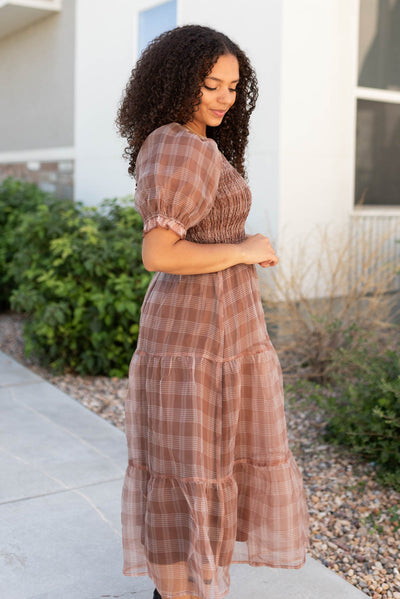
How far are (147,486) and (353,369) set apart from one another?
108 inches

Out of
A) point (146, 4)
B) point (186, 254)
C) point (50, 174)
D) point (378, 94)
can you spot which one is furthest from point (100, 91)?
point (186, 254)

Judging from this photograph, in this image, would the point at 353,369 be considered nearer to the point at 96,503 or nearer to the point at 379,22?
the point at 96,503

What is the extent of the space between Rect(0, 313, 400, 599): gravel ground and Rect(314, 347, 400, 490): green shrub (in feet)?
0.31

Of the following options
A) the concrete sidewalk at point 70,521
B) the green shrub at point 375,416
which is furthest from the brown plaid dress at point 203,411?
the green shrub at point 375,416

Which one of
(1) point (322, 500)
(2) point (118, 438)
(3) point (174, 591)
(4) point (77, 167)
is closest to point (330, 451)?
(1) point (322, 500)

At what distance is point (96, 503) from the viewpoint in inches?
130

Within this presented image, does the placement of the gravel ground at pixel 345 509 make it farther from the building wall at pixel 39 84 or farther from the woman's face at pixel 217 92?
the building wall at pixel 39 84

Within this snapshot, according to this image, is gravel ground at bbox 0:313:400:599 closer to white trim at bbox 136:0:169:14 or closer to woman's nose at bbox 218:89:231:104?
woman's nose at bbox 218:89:231:104

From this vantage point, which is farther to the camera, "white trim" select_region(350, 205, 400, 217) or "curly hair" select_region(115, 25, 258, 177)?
"white trim" select_region(350, 205, 400, 217)

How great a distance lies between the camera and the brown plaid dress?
6.38 feet

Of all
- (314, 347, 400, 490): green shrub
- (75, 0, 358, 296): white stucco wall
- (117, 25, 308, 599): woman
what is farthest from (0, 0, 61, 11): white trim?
(117, 25, 308, 599): woman

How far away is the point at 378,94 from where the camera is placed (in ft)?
19.9

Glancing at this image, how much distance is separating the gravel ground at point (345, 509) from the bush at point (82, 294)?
2.39 ft

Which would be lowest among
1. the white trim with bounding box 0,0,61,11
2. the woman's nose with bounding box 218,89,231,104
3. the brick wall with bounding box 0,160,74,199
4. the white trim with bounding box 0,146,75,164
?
the woman's nose with bounding box 218,89,231,104
